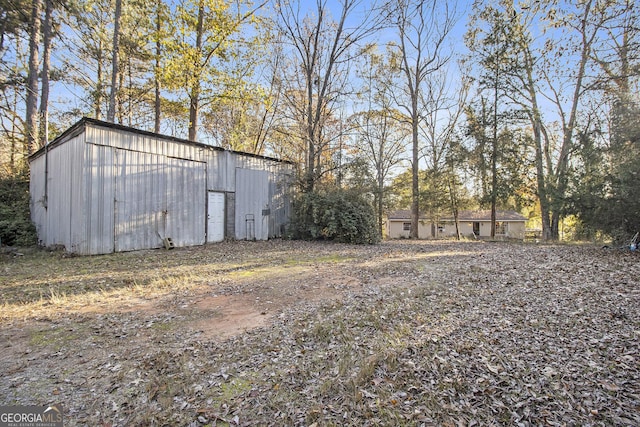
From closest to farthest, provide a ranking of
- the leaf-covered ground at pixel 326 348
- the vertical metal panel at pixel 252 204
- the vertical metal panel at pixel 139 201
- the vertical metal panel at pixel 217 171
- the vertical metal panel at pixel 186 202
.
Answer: the leaf-covered ground at pixel 326 348
the vertical metal panel at pixel 139 201
the vertical metal panel at pixel 186 202
the vertical metal panel at pixel 217 171
the vertical metal panel at pixel 252 204

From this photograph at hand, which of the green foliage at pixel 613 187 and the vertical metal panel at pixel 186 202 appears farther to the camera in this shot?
the vertical metal panel at pixel 186 202

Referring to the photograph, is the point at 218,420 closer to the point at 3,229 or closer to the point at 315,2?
the point at 3,229

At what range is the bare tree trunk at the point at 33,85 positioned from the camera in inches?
480

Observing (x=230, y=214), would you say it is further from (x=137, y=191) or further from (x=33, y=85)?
(x=33, y=85)

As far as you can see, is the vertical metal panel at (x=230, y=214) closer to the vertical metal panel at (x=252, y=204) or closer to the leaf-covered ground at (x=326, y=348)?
the vertical metal panel at (x=252, y=204)

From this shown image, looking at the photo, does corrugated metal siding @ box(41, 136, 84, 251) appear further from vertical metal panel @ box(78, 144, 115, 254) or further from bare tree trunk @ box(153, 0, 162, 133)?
bare tree trunk @ box(153, 0, 162, 133)

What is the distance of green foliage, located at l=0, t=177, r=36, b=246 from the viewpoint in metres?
9.92

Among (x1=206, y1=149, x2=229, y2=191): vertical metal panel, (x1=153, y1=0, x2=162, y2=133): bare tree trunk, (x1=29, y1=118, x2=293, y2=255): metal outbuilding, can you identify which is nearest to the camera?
(x1=29, y1=118, x2=293, y2=255): metal outbuilding

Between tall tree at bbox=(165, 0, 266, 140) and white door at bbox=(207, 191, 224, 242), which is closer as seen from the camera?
white door at bbox=(207, 191, 224, 242)

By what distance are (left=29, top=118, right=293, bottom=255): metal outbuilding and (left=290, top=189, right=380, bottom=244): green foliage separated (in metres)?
2.18

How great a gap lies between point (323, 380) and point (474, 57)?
19.5m

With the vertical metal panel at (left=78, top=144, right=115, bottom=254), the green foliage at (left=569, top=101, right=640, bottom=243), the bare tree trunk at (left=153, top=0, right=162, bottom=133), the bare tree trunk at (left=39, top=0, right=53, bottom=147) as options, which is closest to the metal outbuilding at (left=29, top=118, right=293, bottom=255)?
the vertical metal panel at (left=78, top=144, right=115, bottom=254)

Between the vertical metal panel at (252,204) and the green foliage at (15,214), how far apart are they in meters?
6.87

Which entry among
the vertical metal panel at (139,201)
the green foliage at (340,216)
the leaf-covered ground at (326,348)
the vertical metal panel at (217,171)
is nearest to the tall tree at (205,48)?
the vertical metal panel at (217,171)
